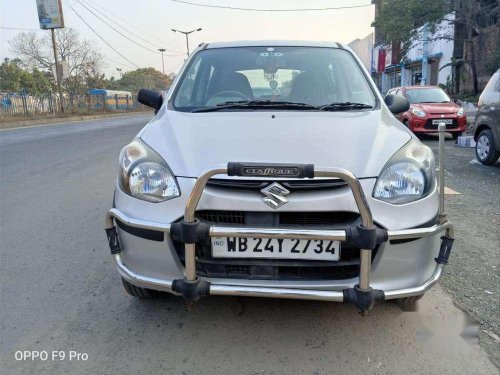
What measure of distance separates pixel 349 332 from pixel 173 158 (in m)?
1.38

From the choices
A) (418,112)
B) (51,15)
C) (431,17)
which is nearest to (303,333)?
(418,112)

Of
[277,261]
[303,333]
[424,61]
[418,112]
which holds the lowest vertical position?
[303,333]

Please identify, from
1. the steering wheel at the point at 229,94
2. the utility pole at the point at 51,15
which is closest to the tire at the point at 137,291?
the steering wheel at the point at 229,94

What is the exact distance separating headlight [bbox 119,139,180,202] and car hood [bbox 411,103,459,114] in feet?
31.8

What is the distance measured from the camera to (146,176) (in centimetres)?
231

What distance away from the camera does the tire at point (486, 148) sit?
23.5 ft

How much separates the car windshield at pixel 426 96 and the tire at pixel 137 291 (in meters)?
10.4

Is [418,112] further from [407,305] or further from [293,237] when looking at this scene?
[293,237]

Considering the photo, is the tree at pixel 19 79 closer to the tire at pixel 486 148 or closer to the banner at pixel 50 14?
the banner at pixel 50 14

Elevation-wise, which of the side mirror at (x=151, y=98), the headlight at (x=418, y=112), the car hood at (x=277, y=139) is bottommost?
the headlight at (x=418, y=112)

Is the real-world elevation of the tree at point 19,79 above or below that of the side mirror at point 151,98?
above

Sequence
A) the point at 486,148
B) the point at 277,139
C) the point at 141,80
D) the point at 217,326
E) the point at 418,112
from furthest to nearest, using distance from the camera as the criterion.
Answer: the point at 141,80
the point at 418,112
the point at 486,148
the point at 217,326
the point at 277,139

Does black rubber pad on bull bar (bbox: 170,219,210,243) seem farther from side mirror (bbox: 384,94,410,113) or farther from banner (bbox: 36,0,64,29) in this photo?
banner (bbox: 36,0,64,29)

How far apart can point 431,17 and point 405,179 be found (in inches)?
833
